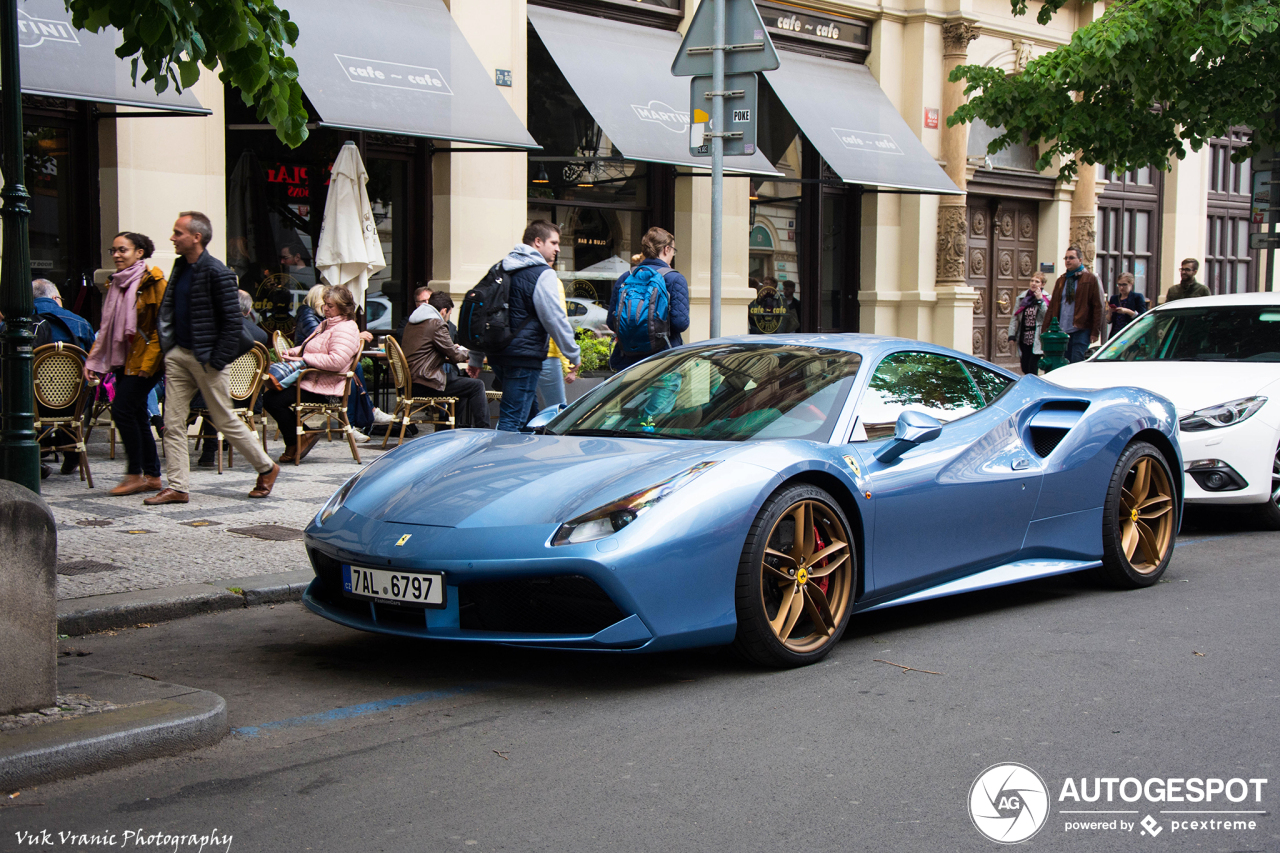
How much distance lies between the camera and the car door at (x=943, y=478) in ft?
17.4

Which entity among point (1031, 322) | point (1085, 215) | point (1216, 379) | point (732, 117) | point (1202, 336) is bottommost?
point (1216, 379)

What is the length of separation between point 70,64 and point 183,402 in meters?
3.78

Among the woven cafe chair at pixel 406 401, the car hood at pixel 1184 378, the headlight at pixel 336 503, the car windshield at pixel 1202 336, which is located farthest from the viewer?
the woven cafe chair at pixel 406 401

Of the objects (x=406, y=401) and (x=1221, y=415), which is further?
(x=406, y=401)

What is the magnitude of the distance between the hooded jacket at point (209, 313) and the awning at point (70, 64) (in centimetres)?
262

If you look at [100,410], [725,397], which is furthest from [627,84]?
[725,397]

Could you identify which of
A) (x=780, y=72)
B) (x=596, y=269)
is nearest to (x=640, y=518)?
(x=596, y=269)

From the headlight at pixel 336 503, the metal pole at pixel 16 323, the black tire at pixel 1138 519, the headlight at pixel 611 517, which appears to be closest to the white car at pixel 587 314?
the black tire at pixel 1138 519

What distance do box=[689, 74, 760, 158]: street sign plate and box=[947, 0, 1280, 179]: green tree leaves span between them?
6867 millimetres

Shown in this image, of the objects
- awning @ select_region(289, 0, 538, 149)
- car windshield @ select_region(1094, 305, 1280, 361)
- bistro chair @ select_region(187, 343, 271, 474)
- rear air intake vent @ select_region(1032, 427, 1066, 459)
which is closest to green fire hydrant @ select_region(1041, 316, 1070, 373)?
car windshield @ select_region(1094, 305, 1280, 361)

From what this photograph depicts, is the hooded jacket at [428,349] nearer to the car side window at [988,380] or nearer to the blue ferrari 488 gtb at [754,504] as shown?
the blue ferrari 488 gtb at [754,504]

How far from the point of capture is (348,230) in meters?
12.5

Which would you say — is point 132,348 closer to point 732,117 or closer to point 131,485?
point 131,485

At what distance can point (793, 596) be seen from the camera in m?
4.88
